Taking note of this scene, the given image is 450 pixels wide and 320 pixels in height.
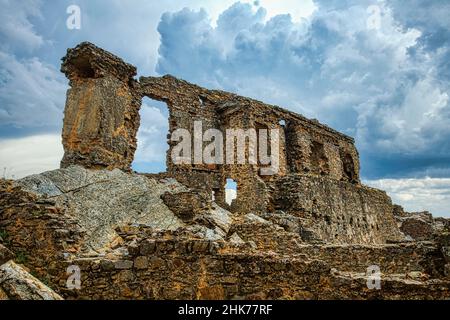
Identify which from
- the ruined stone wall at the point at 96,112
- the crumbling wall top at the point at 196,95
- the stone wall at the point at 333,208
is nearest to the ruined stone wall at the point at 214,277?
the ruined stone wall at the point at 96,112

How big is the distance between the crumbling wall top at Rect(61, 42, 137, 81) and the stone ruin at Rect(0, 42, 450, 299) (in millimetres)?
51

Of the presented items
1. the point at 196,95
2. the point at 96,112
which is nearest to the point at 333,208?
the point at 196,95

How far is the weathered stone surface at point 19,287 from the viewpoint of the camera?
13.6 ft

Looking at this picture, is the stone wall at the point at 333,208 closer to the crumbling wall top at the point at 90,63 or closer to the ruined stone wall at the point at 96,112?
the ruined stone wall at the point at 96,112

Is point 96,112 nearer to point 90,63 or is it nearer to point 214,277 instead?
point 90,63

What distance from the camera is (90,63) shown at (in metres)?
13.7

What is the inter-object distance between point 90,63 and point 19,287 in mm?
11251

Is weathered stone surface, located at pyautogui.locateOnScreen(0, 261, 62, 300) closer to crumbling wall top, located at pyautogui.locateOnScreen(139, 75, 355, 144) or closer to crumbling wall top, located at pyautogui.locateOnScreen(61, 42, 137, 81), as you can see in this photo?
crumbling wall top, located at pyautogui.locateOnScreen(61, 42, 137, 81)
